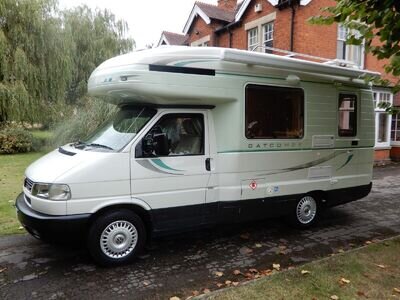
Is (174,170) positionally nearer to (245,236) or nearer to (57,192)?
(57,192)

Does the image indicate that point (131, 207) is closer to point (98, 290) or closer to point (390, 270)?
point (98, 290)

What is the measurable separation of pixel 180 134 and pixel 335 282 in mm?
2816

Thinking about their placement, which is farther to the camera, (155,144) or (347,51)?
(347,51)

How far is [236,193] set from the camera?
18.3 ft

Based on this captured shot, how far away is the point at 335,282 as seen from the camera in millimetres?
4289

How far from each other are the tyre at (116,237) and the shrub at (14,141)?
1469 cm

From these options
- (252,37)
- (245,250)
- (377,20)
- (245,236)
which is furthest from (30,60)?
(377,20)

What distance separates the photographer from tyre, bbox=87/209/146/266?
459 centimetres

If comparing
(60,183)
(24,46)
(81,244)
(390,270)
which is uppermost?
(24,46)

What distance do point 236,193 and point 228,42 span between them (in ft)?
44.6

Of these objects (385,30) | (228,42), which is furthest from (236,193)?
(228,42)

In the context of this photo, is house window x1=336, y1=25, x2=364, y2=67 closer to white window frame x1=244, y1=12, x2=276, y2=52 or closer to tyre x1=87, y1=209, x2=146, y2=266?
white window frame x1=244, y1=12, x2=276, y2=52

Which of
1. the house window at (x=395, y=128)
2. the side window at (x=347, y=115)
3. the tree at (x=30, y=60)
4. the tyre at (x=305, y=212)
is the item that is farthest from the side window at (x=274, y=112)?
the tree at (x=30, y=60)

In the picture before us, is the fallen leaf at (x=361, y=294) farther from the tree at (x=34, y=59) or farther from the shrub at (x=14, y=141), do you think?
the shrub at (x=14, y=141)
